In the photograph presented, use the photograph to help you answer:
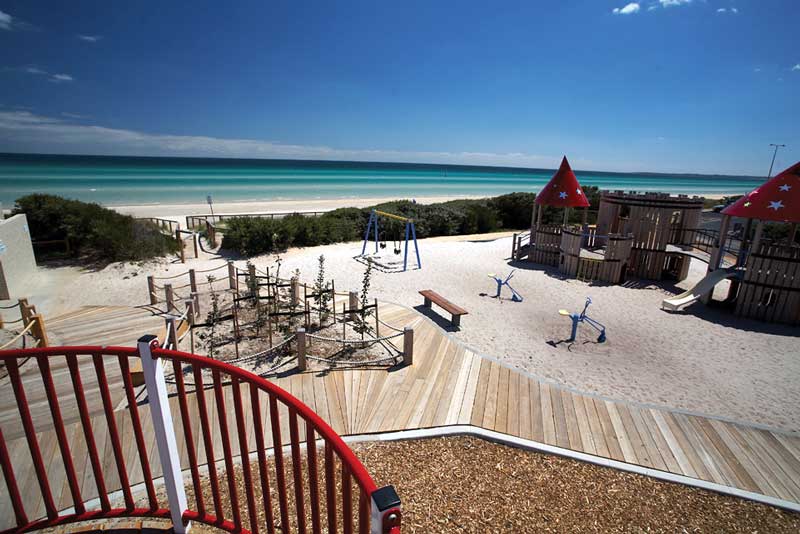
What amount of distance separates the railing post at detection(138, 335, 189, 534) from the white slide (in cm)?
1248

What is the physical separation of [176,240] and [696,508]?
18.4m

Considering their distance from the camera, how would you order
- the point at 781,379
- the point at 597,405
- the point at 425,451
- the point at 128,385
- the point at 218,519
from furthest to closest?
the point at 781,379, the point at 597,405, the point at 425,451, the point at 218,519, the point at 128,385

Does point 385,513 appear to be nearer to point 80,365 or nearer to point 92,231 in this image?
point 80,365

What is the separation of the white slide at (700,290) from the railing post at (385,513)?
40.6 ft

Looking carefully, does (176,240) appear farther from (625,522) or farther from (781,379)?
(781,379)

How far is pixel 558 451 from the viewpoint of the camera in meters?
4.87

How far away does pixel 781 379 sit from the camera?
24.4 feet

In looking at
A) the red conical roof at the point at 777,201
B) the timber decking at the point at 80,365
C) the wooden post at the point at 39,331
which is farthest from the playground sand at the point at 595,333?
the wooden post at the point at 39,331

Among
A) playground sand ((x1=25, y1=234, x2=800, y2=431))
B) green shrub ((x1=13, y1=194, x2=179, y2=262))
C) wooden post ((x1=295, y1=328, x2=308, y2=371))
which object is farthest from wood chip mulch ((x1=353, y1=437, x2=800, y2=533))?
green shrub ((x1=13, y1=194, x2=179, y2=262))

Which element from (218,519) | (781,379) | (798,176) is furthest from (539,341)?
(798,176)

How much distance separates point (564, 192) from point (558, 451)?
13.4 m

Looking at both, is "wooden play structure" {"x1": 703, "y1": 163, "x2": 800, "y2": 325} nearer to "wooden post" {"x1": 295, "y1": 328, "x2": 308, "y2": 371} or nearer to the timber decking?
"wooden post" {"x1": 295, "y1": 328, "x2": 308, "y2": 371}

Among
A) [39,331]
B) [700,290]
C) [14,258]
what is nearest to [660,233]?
[700,290]

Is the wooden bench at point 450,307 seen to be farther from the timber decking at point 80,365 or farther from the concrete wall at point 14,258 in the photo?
the concrete wall at point 14,258
